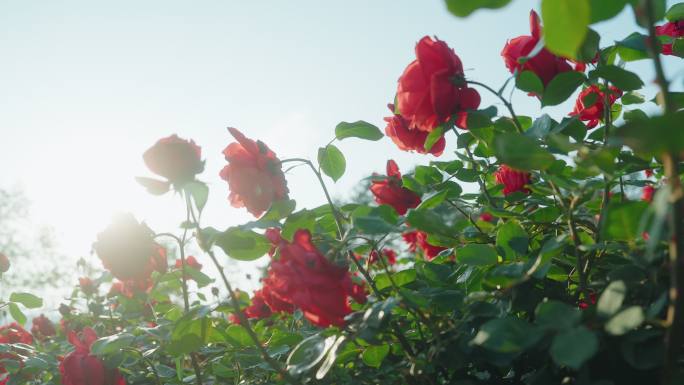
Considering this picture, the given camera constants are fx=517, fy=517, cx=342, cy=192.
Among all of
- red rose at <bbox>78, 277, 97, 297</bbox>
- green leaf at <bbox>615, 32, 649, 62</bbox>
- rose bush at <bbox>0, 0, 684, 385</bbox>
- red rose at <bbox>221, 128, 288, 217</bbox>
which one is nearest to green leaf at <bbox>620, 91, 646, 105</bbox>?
rose bush at <bbox>0, 0, 684, 385</bbox>

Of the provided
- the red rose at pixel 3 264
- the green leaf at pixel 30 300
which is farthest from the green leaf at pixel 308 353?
the red rose at pixel 3 264

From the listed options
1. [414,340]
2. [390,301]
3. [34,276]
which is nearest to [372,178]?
[414,340]

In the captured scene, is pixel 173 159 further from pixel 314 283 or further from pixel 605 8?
pixel 605 8

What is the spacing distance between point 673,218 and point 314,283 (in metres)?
0.49

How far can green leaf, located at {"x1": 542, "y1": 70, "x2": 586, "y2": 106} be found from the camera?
0.98 meters

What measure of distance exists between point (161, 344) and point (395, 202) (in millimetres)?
691

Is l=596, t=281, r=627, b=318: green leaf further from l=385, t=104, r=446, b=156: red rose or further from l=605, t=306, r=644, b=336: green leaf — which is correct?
l=385, t=104, r=446, b=156: red rose

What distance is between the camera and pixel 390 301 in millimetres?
796

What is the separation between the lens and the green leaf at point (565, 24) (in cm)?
49

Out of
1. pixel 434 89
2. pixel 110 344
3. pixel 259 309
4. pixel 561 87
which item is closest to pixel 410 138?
pixel 434 89

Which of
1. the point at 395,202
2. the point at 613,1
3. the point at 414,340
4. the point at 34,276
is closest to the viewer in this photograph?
the point at 613,1

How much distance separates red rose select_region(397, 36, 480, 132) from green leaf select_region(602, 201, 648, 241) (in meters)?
0.47

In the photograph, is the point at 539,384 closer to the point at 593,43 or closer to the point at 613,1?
the point at 613,1

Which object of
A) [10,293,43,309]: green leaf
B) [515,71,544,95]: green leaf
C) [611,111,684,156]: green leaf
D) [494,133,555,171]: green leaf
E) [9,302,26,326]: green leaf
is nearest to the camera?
[611,111,684,156]: green leaf
